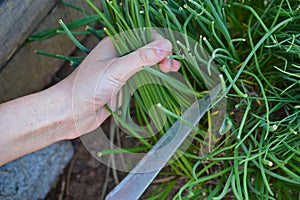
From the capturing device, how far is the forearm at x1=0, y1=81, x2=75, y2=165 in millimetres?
854

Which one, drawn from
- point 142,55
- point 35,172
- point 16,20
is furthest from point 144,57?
point 35,172

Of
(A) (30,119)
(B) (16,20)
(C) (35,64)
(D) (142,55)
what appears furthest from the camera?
(C) (35,64)

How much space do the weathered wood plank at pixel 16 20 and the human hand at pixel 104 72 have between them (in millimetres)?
233

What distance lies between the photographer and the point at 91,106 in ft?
2.78

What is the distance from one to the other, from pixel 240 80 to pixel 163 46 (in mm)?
158

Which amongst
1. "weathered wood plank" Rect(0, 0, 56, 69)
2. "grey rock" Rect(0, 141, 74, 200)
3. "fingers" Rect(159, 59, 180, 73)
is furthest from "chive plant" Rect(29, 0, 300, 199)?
"grey rock" Rect(0, 141, 74, 200)

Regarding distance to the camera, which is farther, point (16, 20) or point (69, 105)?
point (16, 20)

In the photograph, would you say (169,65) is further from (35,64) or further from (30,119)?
(35,64)

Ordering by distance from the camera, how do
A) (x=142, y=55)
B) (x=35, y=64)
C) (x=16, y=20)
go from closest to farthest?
(x=142, y=55) < (x=16, y=20) < (x=35, y=64)

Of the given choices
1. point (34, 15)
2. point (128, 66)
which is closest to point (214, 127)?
point (128, 66)

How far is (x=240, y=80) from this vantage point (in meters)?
0.82

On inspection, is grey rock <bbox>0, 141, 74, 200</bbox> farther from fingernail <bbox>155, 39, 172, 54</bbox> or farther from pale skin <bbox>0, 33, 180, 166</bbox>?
fingernail <bbox>155, 39, 172, 54</bbox>

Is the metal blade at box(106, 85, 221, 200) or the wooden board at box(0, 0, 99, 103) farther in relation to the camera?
the wooden board at box(0, 0, 99, 103)

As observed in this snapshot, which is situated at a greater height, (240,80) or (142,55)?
(142,55)
